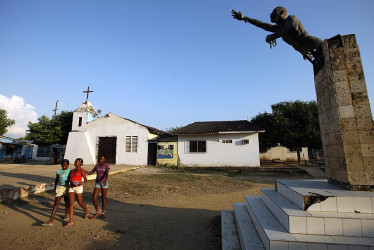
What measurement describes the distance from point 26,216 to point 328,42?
312 inches

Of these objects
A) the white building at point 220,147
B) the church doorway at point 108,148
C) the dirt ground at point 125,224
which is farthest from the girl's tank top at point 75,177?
the church doorway at point 108,148

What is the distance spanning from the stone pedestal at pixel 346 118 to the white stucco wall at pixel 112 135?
1503 centimetres

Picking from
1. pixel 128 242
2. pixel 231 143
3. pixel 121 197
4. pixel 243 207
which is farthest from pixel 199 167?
pixel 128 242

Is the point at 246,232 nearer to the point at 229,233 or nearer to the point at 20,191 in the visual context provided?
the point at 229,233

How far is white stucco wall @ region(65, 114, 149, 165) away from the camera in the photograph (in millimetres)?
17031

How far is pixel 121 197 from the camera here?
22.7 ft

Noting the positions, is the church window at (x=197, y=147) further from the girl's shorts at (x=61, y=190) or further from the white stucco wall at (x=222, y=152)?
the girl's shorts at (x=61, y=190)

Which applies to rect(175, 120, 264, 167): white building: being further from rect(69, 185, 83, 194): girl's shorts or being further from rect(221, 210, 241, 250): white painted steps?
rect(69, 185, 83, 194): girl's shorts

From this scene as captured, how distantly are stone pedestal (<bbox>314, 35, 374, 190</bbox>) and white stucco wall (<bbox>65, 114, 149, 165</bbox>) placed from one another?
15027mm

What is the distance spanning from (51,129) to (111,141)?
9485mm

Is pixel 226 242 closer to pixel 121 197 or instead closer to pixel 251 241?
A: pixel 251 241

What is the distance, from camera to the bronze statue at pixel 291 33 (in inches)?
151

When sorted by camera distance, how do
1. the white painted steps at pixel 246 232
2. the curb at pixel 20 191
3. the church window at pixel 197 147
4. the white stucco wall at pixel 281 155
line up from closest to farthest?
the white painted steps at pixel 246 232
the curb at pixel 20 191
the church window at pixel 197 147
the white stucco wall at pixel 281 155

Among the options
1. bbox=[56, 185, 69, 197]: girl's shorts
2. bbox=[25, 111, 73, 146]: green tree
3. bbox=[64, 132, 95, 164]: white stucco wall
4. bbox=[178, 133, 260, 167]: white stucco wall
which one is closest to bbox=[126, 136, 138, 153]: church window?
bbox=[64, 132, 95, 164]: white stucco wall
